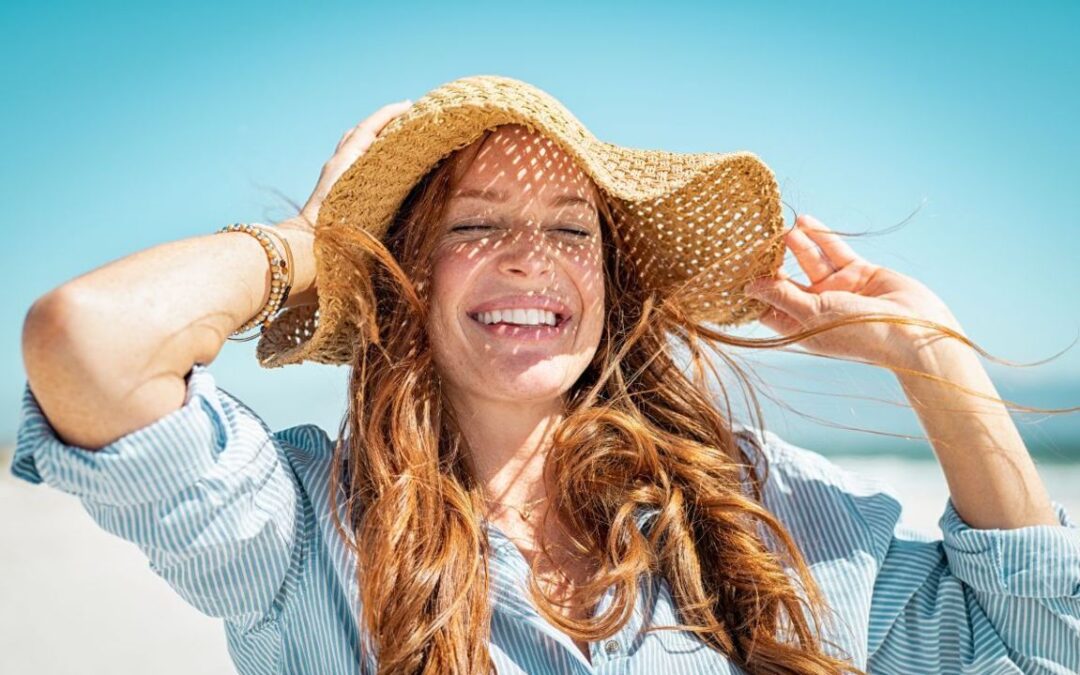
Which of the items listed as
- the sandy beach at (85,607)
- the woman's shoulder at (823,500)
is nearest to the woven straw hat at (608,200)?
the woman's shoulder at (823,500)

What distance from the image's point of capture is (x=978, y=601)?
213 cm

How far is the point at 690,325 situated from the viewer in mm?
2459

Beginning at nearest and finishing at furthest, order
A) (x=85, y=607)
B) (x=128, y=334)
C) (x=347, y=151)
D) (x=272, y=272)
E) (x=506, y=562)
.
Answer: (x=128, y=334) < (x=272, y=272) < (x=506, y=562) < (x=347, y=151) < (x=85, y=607)

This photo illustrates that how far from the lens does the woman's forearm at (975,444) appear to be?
2096 mm

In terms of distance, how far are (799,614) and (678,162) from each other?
1.13 m

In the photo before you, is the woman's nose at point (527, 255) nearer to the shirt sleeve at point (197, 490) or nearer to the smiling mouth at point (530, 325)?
the smiling mouth at point (530, 325)

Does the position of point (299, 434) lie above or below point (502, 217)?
below

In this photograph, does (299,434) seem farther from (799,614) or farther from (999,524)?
(999,524)

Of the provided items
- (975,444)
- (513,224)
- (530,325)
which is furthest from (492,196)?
(975,444)

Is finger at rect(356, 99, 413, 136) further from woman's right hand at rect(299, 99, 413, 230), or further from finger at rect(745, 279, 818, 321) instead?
finger at rect(745, 279, 818, 321)

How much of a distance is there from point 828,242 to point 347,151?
1277 mm

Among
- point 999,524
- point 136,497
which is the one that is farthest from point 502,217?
point 999,524

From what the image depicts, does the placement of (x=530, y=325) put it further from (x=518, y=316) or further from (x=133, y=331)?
(x=133, y=331)

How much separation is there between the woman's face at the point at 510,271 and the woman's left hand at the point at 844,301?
0.61 metres
